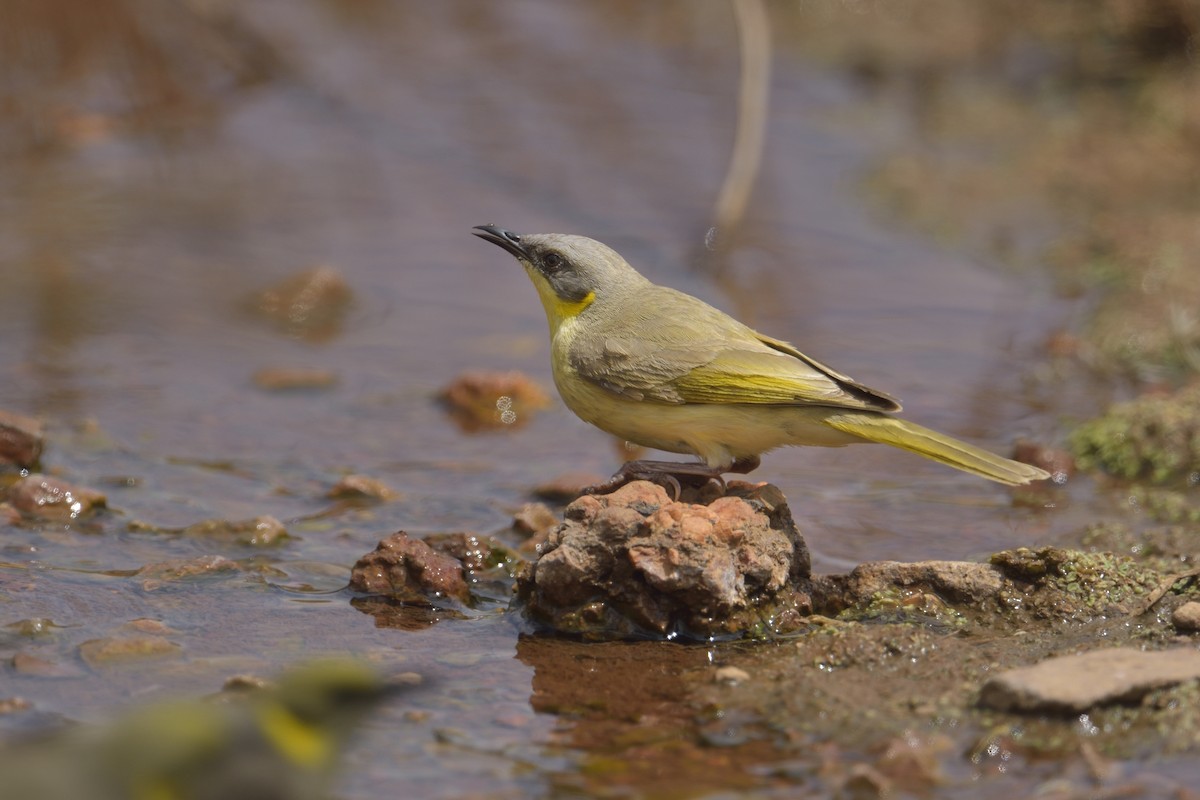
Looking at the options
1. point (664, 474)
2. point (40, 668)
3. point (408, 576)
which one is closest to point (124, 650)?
point (40, 668)

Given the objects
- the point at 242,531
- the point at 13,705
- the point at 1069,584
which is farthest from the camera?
the point at 242,531

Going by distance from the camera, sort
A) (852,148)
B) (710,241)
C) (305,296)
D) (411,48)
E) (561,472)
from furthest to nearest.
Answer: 1. (411,48)
2. (852,148)
3. (710,241)
4. (305,296)
5. (561,472)

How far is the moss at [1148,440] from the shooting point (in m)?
7.38


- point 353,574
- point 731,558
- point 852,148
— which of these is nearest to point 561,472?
point 353,574

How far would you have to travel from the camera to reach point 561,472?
783 centimetres

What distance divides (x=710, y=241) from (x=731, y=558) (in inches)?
273

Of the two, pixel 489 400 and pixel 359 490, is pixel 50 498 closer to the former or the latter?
pixel 359 490

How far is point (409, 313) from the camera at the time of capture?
34.5 feet

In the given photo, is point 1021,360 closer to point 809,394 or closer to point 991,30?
point 809,394

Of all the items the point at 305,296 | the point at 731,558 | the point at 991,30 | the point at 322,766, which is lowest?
the point at 322,766

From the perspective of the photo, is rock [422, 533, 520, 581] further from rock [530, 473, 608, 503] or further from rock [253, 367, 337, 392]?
rock [253, 367, 337, 392]

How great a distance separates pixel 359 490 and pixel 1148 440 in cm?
378

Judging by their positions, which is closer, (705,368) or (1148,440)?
(705,368)

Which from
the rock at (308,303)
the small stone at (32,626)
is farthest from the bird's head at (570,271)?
the rock at (308,303)
